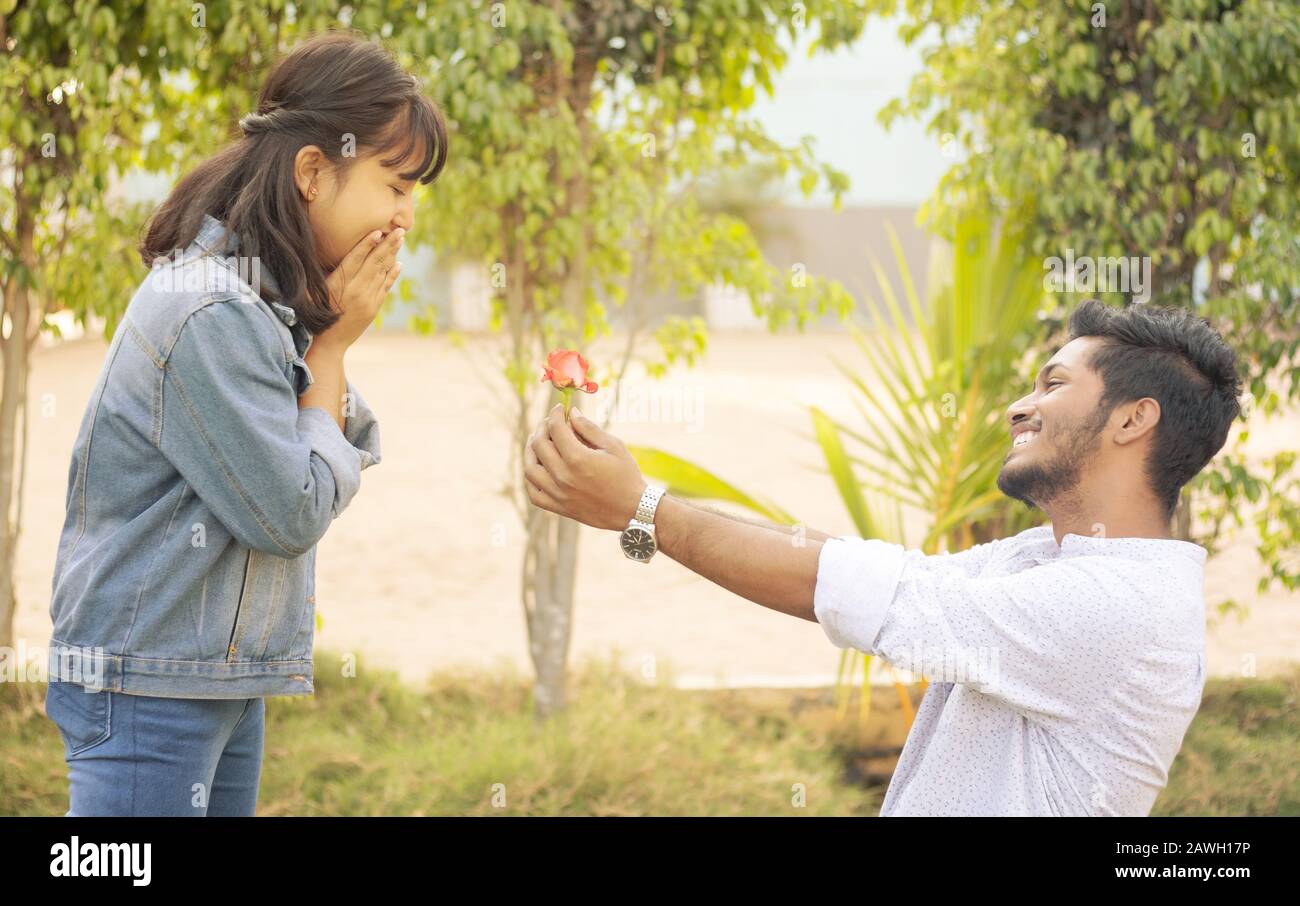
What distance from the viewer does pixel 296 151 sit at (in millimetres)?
1769

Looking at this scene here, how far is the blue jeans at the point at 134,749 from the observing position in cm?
167

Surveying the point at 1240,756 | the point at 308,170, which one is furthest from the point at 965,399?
the point at 308,170

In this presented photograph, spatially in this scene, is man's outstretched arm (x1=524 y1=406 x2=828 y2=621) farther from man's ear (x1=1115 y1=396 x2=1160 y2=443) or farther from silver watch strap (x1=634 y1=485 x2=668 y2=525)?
man's ear (x1=1115 y1=396 x2=1160 y2=443)

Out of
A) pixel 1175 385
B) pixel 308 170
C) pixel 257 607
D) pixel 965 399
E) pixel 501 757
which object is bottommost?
pixel 501 757

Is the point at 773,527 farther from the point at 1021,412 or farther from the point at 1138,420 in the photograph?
the point at 1138,420

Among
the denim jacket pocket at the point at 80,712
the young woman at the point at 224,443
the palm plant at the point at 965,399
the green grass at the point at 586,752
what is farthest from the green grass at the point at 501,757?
the denim jacket pocket at the point at 80,712

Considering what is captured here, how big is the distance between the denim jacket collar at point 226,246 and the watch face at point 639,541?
53 cm

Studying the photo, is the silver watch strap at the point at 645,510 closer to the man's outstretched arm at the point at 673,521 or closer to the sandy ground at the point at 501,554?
the man's outstretched arm at the point at 673,521

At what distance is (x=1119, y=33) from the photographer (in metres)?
3.87

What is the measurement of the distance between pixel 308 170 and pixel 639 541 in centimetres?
68

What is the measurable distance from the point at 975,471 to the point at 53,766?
289 cm
